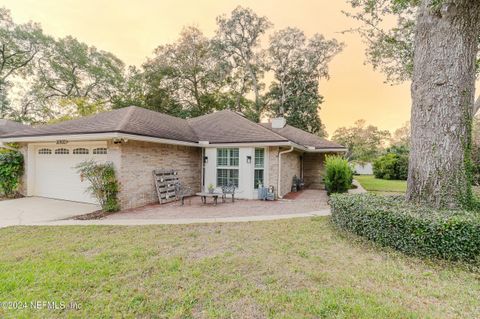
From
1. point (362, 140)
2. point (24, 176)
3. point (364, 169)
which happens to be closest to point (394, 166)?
point (362, 140)

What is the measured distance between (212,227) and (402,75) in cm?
1221

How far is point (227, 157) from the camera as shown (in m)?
12.1

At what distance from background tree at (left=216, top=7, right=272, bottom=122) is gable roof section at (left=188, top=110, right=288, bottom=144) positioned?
14.4m

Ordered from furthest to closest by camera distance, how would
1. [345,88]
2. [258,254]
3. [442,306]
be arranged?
1. [345,88]
2. [258,254]
3. [442,306]

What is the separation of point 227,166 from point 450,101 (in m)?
8.94

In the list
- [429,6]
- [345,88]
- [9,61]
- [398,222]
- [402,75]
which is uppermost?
[9,61]

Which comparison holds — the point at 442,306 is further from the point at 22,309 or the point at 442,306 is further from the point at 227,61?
the point at 227,61

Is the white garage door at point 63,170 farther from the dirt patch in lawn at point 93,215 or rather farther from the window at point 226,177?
the window at point 226,177

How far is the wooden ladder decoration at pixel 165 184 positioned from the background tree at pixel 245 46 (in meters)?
19.5

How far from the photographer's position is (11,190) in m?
11.2

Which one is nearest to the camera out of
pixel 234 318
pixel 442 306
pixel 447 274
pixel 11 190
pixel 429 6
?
pixel 234 318

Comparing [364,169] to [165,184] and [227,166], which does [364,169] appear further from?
[165,184]

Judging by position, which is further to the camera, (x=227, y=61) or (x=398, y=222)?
(x=227, y=61)

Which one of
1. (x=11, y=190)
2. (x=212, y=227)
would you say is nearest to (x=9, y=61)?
(x=11, y=190)
